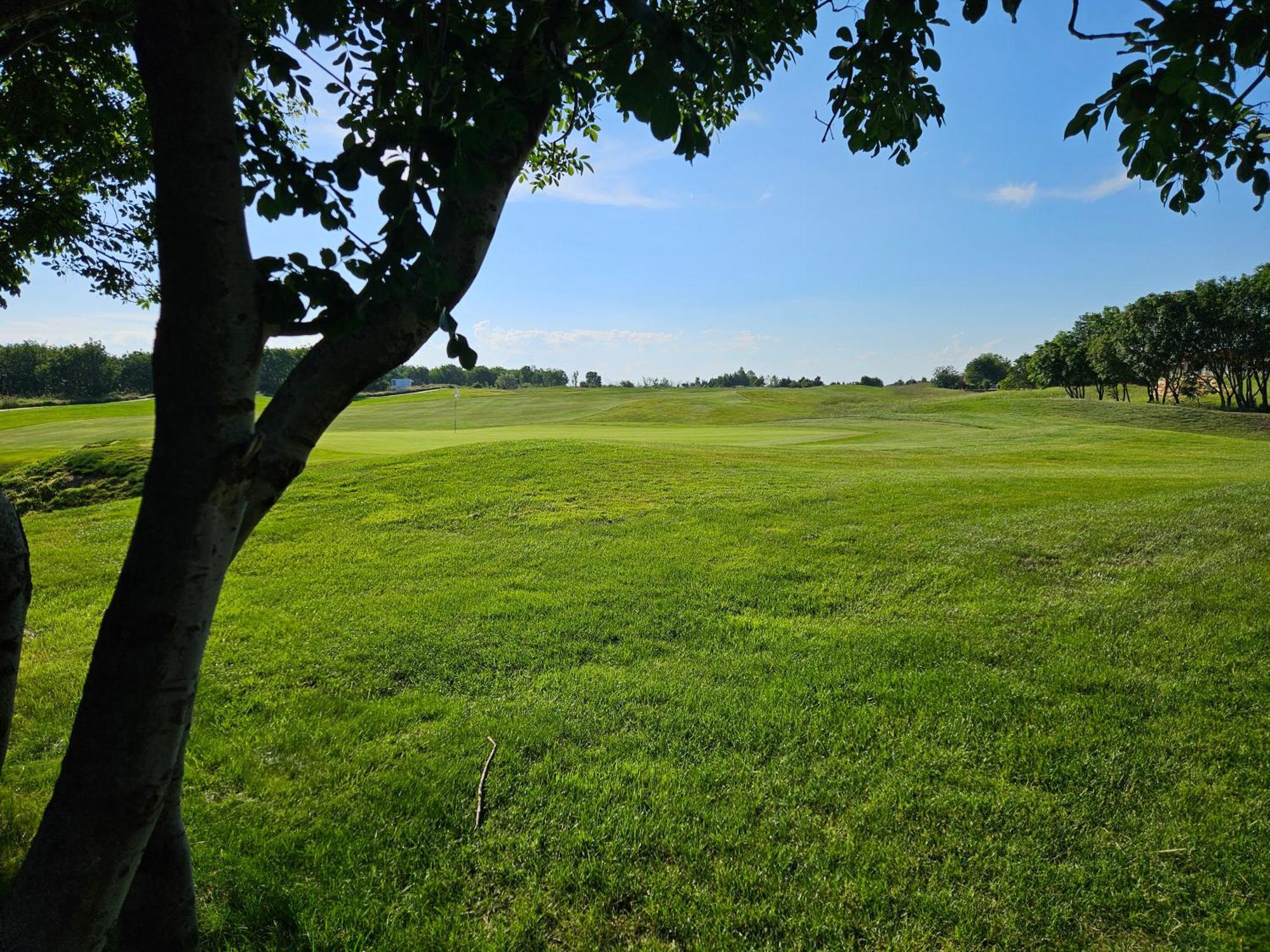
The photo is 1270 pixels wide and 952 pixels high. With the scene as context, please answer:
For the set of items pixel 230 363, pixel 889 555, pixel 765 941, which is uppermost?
pixel 230 363

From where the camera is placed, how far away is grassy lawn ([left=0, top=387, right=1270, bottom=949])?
3.09 meters

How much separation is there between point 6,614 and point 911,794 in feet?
15.1

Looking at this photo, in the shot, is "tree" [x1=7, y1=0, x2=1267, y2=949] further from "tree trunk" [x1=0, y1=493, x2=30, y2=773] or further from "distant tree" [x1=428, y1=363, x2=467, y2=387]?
"distant tree" [x1=428, y1=363, x2=467, y2=387]

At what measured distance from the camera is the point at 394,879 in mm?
3230

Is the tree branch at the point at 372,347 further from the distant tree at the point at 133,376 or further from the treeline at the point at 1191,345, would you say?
the distant tree at the point at 133,376

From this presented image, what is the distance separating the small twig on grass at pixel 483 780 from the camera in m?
3.68

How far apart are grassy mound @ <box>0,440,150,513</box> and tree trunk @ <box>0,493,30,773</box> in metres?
16.3

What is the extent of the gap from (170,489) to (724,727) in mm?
3902

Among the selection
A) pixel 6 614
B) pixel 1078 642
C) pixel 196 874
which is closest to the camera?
pixel 6 614

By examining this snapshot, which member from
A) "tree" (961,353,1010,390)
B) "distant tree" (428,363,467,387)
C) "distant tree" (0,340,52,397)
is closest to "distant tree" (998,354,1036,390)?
"tree" (961,353,1010,390)

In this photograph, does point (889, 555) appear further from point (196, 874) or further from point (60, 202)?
point (60, 202)

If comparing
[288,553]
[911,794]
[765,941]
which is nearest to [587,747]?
[765,941]


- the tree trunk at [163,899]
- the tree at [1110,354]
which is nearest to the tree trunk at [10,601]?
the tree trunk at [163,899]

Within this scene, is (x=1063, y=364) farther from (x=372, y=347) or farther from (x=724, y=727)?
(x=372, y=347)
